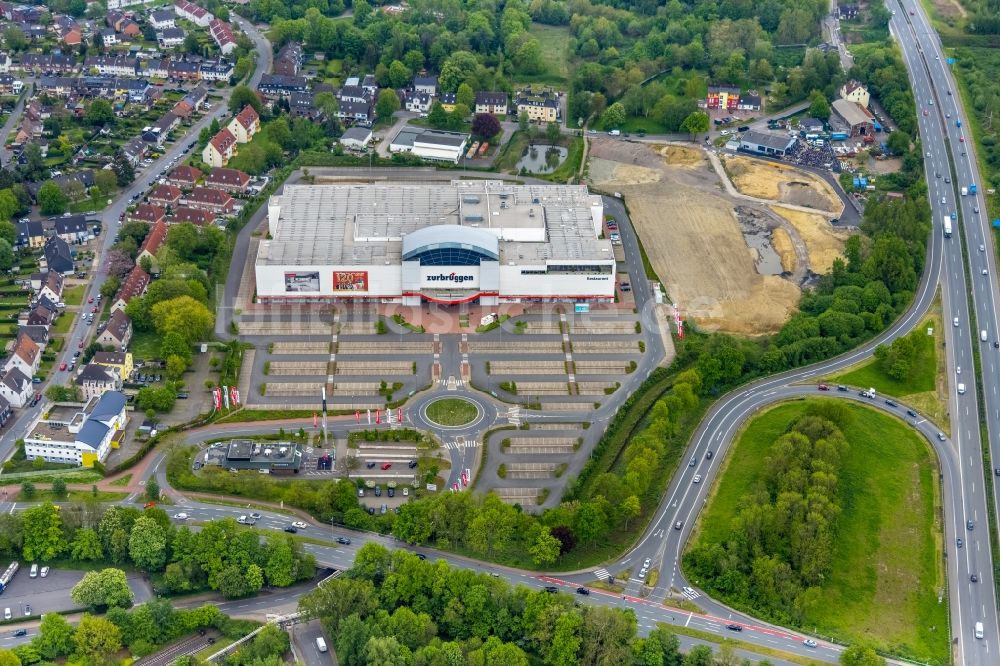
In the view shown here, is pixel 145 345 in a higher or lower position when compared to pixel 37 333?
lower

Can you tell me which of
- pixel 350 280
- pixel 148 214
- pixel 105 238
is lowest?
pixel 105 238

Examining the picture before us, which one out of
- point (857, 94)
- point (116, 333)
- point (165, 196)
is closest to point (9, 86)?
point (165, 196)

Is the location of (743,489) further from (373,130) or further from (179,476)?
(373,130)

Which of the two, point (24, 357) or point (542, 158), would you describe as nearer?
point (24, 357)

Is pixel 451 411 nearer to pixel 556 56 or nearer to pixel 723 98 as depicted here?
pixel 723 98

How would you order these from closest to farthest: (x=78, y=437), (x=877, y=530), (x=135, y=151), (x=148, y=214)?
1. (x=877, y=530)
2. (x=78, y=437)
3. (x=148, y=214)
4. (x=135, y=151)

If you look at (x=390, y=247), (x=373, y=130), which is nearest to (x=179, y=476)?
(x=390, y=247)

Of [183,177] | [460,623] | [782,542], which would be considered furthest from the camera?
[183,177]
